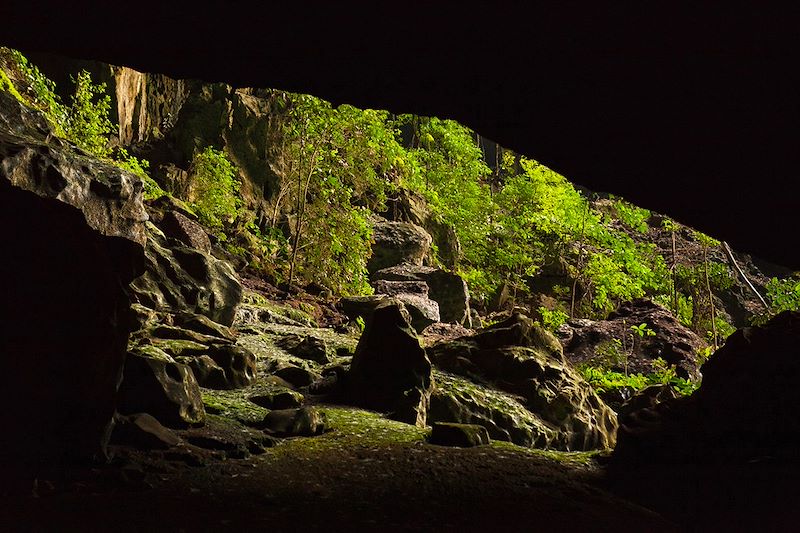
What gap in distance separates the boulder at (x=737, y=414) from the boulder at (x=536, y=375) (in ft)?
8.39

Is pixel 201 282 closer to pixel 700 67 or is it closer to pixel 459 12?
pixel 459 12

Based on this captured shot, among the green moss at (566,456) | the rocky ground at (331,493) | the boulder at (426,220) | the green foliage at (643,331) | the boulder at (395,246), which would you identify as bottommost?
the rocky ground at (331,493)

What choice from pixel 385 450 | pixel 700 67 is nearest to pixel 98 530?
pixel 385 450

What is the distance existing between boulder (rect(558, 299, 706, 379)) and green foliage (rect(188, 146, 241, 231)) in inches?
378

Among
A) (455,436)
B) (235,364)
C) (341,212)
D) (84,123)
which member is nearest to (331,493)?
(455,436)

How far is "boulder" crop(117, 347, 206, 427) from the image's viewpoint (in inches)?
214

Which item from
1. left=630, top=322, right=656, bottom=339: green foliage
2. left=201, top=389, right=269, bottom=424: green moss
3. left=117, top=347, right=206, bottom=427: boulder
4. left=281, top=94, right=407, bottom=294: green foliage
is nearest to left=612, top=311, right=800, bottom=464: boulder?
left=201, top=389, right=269, bottom=424: green moss

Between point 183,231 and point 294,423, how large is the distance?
7.99 m

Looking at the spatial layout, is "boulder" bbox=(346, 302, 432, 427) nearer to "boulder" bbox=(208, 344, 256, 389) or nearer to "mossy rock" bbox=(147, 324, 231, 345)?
"boulder" bbox=(208, 344, 256, 389)

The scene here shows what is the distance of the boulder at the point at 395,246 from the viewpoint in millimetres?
19047

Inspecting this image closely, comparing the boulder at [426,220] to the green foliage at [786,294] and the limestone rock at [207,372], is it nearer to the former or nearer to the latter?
the green foliage at [786,294]

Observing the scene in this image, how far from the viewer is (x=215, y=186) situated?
634 inches

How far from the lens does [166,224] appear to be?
13133mm

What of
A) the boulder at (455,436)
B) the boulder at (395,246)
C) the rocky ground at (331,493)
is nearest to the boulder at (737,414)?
the rocky ground at (331,493)
